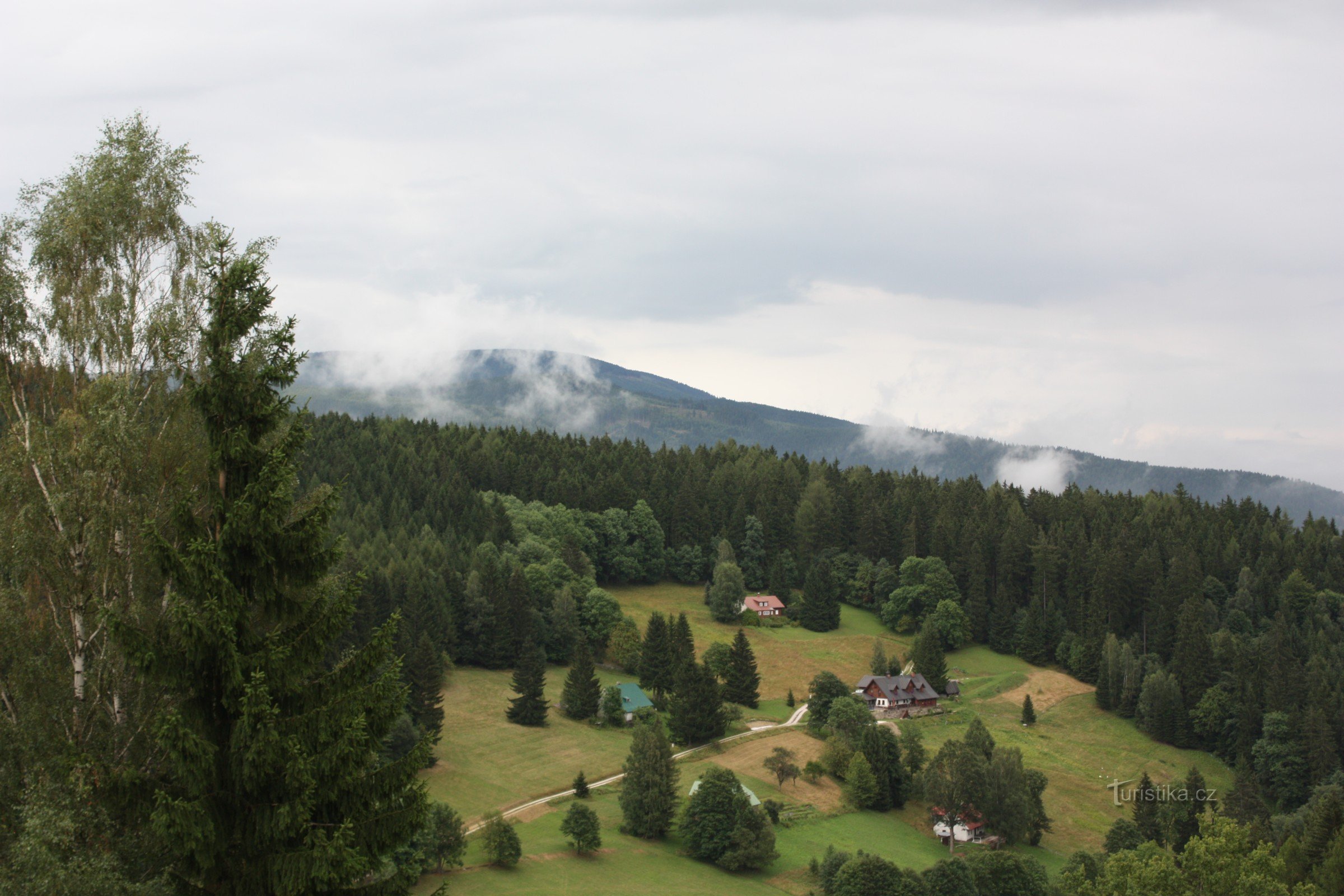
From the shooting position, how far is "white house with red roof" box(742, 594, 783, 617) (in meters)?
119

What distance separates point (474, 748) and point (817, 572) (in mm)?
57205

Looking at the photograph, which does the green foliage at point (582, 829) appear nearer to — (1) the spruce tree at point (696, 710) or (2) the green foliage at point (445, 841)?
(2) the green foliage at point (445, 841)

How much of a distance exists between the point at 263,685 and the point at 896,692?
8775cm

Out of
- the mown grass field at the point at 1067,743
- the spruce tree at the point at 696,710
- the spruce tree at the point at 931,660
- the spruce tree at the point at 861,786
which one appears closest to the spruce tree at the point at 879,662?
the spruce tree at the point at 931,660

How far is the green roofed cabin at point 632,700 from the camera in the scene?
8356 cm

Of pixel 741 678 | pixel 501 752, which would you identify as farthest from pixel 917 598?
pixel 501 752

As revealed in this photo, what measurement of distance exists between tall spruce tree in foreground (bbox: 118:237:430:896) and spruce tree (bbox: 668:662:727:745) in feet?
215

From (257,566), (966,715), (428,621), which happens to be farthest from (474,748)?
(257,566)

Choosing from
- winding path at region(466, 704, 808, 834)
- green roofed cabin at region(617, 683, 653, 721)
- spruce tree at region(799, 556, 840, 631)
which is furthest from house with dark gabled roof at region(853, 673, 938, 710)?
green roofed cabin at region(617, 683, 653, 721)

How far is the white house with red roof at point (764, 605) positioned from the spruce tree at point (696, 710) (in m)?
36.9

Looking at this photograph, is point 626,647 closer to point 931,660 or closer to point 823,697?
point 823,697

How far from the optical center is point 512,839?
53.2 m

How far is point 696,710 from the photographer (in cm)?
7981

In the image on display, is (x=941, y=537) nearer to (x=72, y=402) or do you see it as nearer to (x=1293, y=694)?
(x=1293, y=694)
